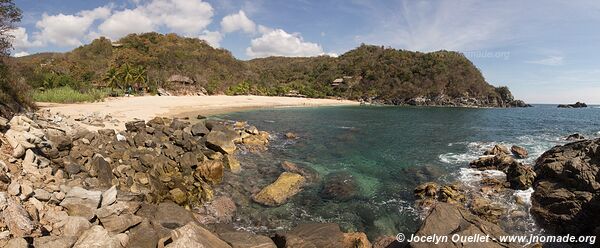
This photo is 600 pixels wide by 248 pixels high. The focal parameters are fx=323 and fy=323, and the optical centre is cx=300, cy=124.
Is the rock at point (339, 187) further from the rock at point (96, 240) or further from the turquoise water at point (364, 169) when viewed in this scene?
the rock at point (96, 240)

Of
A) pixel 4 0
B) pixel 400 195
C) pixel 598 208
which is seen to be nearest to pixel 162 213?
pixel 400 195

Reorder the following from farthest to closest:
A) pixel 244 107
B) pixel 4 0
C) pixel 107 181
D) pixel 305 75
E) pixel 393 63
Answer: pixel 305 75
pixel 393 63
pixel 244 107
pixel 4 0
pixel 107 181

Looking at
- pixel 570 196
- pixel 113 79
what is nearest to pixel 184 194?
pixel 570 196

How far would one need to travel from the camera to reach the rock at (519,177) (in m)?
16.8

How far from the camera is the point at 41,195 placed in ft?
30.5

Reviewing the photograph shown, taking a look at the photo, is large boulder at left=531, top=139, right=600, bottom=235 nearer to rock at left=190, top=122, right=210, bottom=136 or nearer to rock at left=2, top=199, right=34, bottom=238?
rock at left=2, top=199, right=34, bottom=238

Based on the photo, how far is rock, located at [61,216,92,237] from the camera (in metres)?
8.09

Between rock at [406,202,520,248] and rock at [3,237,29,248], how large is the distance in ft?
28.2

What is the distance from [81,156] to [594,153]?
2367 cm

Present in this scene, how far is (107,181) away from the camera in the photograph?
44.0 feet

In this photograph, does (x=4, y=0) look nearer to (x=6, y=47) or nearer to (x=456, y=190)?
(x=6, y=47)

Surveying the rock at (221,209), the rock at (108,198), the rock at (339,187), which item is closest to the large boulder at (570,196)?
the rock at (339,187)

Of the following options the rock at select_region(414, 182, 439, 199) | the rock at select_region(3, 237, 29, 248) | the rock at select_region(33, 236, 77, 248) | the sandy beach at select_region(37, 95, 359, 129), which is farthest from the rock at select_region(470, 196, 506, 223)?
the sandy beach at select_region(37, 95, 359, 129)

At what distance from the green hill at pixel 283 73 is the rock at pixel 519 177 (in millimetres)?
71525
